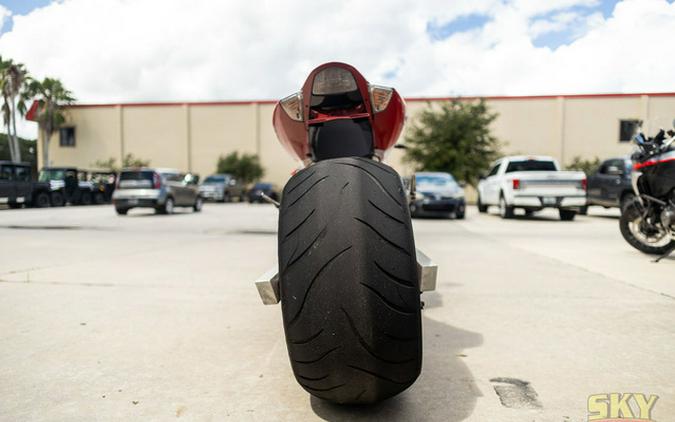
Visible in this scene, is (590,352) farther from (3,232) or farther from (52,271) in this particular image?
(3,232)

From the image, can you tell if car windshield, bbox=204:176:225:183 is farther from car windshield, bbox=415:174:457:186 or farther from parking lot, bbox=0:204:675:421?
parking lot, bbox=0:204:675:421

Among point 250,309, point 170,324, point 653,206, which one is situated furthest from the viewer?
point 653,206

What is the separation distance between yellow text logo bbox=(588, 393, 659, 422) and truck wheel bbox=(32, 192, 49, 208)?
2340cm

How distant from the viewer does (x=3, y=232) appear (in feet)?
32.8

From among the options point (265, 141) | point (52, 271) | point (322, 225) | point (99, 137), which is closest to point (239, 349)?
point (322, 225)

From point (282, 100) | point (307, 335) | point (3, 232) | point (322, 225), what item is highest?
point (282, 100)

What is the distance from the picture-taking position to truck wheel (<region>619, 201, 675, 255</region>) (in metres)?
6.68

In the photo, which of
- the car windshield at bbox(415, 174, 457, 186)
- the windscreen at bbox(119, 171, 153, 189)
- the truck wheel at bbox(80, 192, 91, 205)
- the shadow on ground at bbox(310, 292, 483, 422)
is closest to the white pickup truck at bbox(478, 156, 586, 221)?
the car windshield at bbox(415, 174, 457, 186)

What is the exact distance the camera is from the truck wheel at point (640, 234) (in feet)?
21.9

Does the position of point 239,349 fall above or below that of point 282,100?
below

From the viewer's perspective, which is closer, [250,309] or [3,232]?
[250,309]

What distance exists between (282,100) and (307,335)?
4.92 feet

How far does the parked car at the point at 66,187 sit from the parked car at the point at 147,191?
7821 mm

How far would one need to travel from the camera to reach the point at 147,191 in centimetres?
1638
